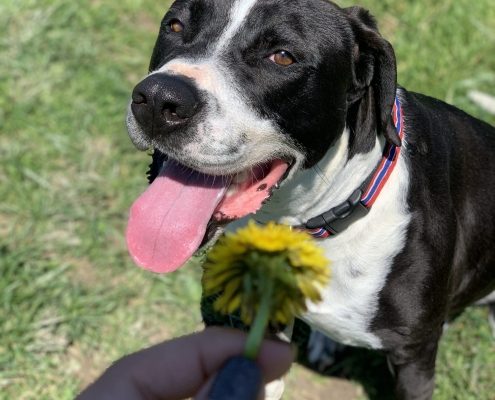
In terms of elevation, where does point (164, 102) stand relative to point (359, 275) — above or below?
above

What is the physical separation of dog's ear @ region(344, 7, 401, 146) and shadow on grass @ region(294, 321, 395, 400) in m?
1.41

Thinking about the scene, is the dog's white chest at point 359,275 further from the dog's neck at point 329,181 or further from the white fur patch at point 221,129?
the white fur patch at point 221,129

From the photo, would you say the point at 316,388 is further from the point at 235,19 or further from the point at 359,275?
the point at 235,19

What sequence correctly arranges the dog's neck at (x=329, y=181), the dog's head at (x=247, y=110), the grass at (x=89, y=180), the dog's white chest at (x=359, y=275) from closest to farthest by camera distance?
the dog's head at (x=247, y=110) < the dog's neck at (x=329, y=181) < the dog's white chest at (x=359, y=275) < the grass at (x=89, y=180)

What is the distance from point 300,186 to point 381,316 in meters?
0.63

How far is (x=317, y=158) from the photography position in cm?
264

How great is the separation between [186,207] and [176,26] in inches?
27.7

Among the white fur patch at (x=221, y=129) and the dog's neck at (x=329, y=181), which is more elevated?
the white fur patch at (x=221, y=129)

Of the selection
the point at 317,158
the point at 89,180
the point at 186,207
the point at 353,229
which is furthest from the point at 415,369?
the point at 89,180

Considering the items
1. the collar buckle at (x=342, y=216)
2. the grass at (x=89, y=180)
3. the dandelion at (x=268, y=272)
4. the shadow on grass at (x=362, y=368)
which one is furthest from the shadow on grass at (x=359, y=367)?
the dandelion at (x=268, y=272)

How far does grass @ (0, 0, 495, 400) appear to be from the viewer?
359 cm

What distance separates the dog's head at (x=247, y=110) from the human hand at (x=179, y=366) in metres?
1.18

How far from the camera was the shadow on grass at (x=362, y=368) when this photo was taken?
12.0 ft

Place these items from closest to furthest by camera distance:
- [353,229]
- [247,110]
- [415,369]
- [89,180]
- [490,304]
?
1. [247,110]
2. [353,229]
3. [415,369]
4. [490,304]
5. [89,180]
